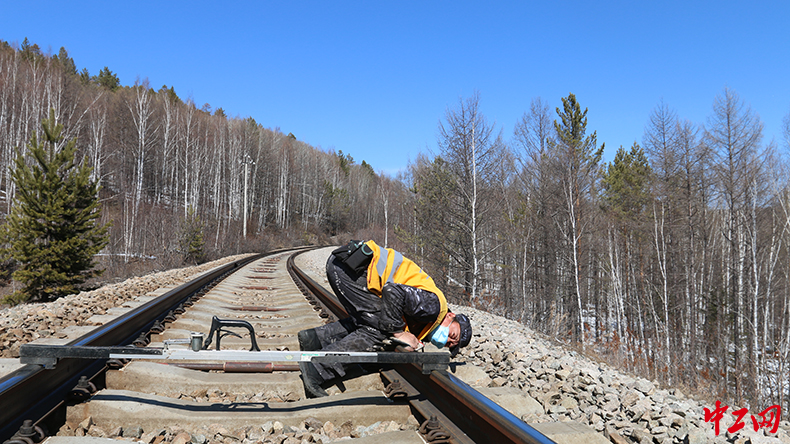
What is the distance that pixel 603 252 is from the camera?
85.5 feet

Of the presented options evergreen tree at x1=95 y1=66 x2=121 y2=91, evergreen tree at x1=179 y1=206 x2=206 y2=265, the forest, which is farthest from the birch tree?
evergreen tree at x1=95 y1=66 x2=121 y2=91

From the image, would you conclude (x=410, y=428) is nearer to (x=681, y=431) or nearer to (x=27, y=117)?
(x=681, y=431)

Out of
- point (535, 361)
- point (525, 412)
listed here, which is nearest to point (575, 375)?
point (535, 361)

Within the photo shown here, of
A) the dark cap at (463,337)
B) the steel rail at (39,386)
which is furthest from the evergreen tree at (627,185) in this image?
the steel rail at (39,386)

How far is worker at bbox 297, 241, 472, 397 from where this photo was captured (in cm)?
307

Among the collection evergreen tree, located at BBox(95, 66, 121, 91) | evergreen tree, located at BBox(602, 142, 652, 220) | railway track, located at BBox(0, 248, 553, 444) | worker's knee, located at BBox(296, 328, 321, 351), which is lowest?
railway track, located at BBox(0, 248, 553, 444)

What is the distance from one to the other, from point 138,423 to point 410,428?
141 cm

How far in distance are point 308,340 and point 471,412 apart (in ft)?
5.46

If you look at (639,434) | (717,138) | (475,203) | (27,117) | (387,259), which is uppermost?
(27,117)

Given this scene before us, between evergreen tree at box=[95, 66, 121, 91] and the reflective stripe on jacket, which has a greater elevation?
evergreen tree at box=[95, 66, 121, 91]

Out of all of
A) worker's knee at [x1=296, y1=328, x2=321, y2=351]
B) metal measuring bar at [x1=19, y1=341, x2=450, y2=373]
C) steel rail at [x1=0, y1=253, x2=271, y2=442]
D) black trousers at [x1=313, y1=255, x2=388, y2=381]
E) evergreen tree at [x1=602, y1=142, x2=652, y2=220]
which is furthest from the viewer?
evergreen tree at [x1=602, y1=142, x2=652, y2=220]

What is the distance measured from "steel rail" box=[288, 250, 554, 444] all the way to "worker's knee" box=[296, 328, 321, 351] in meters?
0.82

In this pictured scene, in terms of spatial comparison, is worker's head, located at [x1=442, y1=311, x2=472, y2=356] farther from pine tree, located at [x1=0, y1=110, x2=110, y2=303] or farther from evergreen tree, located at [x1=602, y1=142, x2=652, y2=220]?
evergreen tree, located at [x1=602, y1=142, x2=652, y2=220]

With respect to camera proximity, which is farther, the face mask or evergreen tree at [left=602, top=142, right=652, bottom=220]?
evergreen tree at [left=602, top=142, right=652, bottom=220]
